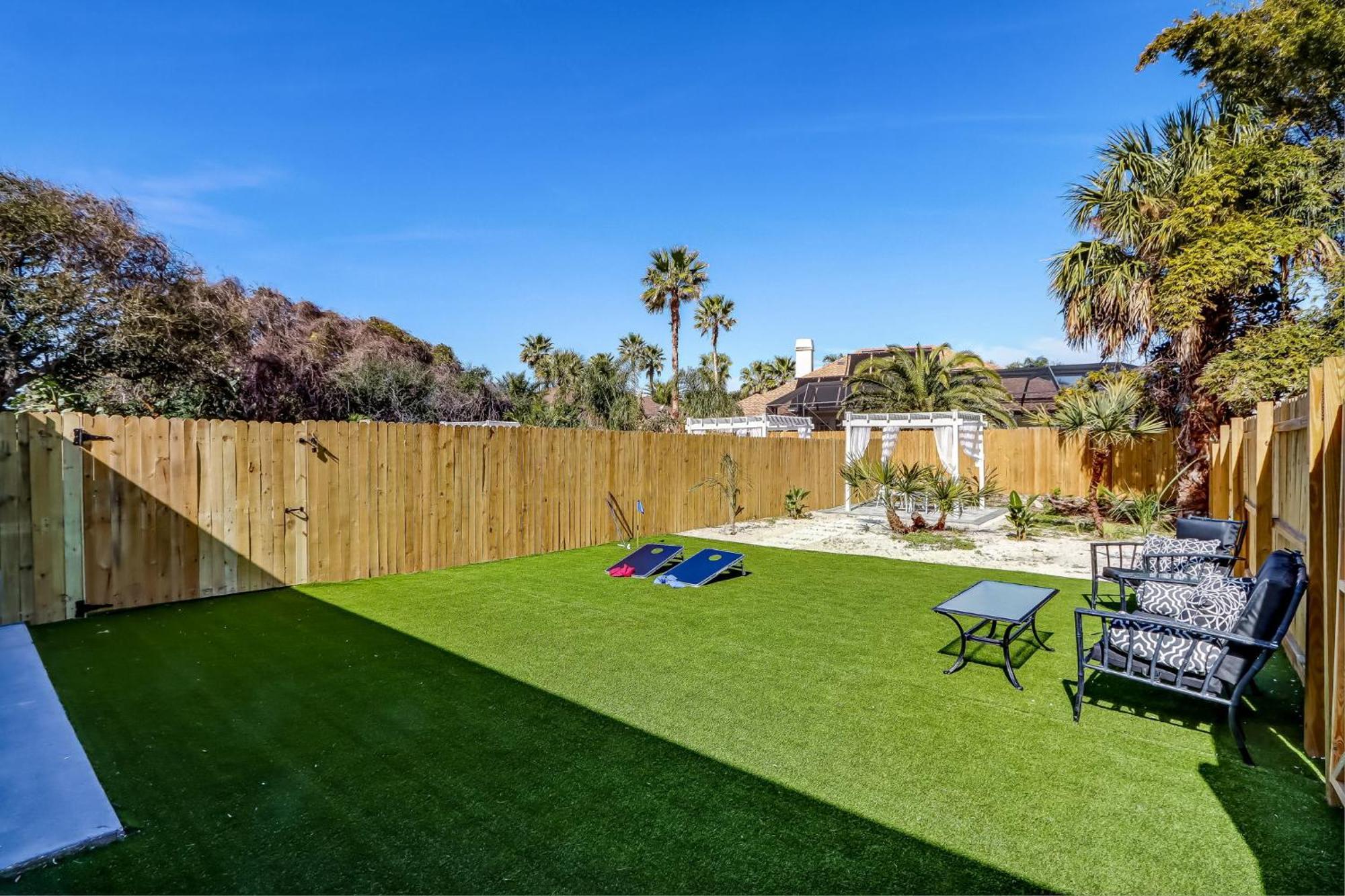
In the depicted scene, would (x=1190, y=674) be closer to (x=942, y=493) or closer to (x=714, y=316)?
(x=942, y=493)

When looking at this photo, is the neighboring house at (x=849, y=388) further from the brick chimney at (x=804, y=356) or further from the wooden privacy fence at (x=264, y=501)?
the wooden privacy fence at (x=264, y=501)

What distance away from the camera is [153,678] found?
435 cm

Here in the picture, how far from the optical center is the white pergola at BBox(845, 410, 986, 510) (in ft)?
46.8

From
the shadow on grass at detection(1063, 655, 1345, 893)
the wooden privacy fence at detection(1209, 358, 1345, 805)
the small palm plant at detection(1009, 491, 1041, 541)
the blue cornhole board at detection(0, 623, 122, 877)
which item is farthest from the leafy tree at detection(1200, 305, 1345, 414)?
the blue cornhole board at detection(0, 623, 122, 877)

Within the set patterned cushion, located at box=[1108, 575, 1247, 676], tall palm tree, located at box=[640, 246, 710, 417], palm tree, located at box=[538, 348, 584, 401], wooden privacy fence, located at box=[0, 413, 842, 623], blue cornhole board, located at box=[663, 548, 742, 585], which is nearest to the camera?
patterned cushion, located at box=[1108, 575, 1247, 676]

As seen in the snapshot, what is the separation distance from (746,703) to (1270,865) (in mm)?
2364

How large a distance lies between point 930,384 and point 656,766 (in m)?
18.9

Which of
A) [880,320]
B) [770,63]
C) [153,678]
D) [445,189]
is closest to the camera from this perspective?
[153,678]

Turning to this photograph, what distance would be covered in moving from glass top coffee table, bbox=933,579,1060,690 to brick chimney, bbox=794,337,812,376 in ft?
114

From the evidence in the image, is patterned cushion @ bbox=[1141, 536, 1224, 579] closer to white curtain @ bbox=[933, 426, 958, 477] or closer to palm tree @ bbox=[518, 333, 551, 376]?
white curtain @ bbox=[933, 426, 958, 477]

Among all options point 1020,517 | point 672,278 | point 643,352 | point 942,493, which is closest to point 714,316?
point 643,352

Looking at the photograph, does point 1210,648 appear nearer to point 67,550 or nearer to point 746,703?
point 746,703

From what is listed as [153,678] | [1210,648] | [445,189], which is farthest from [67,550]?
[445,189]

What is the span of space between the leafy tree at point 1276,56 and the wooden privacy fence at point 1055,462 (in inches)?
266
